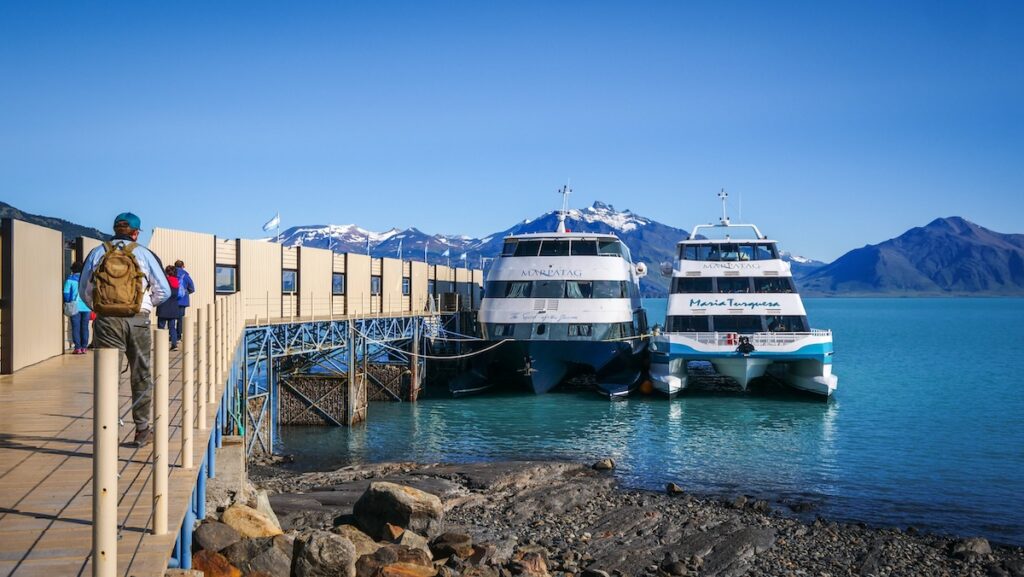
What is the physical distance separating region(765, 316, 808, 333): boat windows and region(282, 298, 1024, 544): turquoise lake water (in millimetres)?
3117

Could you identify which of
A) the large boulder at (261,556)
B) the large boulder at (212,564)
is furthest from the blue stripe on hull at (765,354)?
the large boulder at (212,564)

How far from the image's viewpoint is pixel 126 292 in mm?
7738

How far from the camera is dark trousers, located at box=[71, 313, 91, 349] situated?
623 inches

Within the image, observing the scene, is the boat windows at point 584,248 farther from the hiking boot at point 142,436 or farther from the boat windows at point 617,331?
the hiking boot at point 142,436

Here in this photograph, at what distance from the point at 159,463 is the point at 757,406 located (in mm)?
31113

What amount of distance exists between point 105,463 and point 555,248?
3094 cm

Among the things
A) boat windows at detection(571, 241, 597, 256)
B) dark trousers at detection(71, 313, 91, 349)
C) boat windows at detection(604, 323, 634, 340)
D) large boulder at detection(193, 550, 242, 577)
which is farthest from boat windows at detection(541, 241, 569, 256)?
large boulder at detection(193, 550, 242, 577)

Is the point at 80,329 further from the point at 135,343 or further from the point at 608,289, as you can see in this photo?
the point at 608,289

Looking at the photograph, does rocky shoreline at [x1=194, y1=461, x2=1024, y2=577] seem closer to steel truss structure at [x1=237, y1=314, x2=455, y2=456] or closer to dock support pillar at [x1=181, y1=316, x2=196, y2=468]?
dock support pillar at [x1=181, y1=316, x2=196, y2=468]

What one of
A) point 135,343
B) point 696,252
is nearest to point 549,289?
point 696,252

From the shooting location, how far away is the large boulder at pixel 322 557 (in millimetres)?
8906

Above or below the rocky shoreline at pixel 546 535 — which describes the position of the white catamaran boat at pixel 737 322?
above

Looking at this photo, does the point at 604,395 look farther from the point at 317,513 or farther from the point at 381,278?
the point at 317,513

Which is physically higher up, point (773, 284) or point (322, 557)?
point (773, 284)
